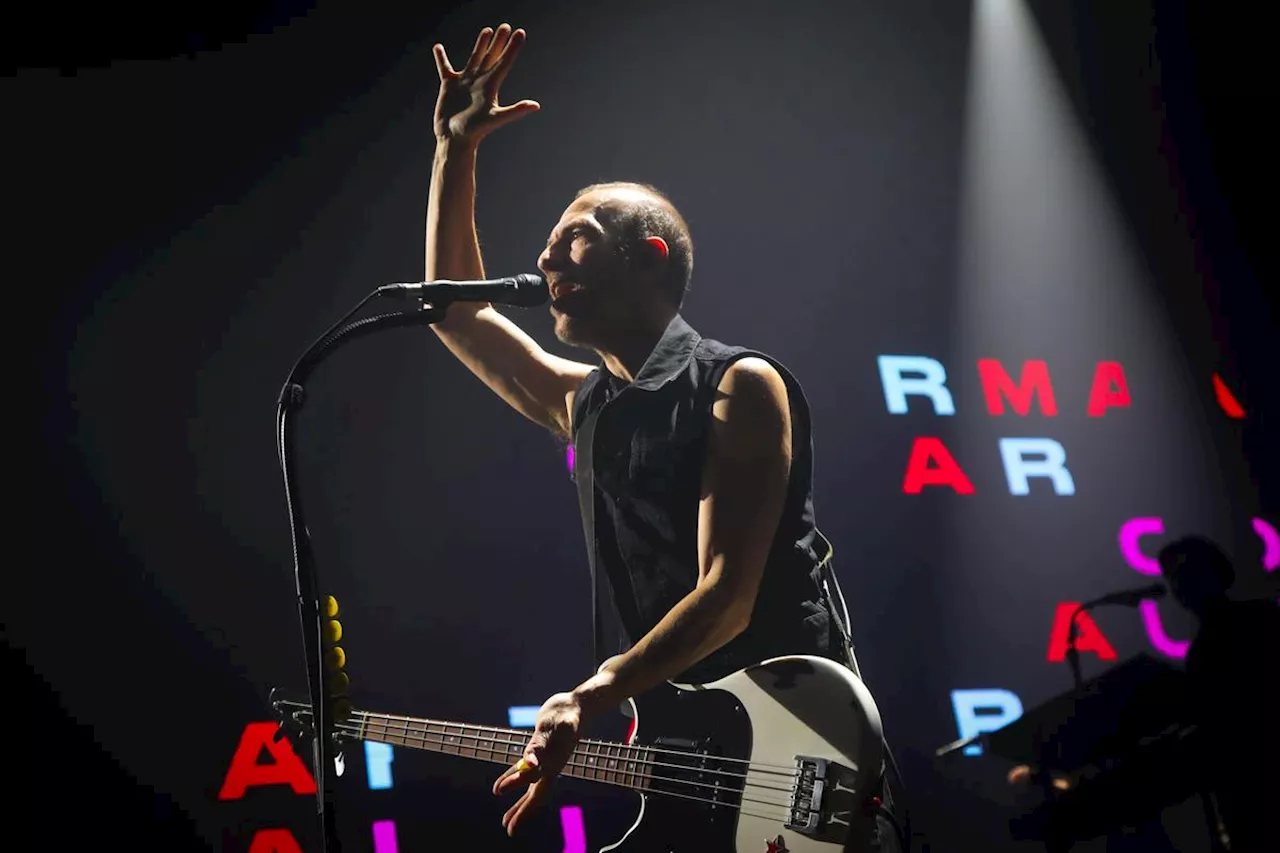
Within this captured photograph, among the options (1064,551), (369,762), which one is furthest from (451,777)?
(1064,551)

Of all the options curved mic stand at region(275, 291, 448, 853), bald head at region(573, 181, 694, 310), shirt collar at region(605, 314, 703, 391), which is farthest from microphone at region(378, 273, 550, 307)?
bald head at region(573, 181, 694, 310)

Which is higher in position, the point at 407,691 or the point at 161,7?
the point at 161,7

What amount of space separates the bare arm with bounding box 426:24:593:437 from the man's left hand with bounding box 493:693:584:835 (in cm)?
112

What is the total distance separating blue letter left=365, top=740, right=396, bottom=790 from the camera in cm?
335

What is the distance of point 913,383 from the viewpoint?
415 centimetres

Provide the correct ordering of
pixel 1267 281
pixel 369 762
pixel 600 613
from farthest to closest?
pixel 1267 281 < pixel 369 762 < pixel 600 613

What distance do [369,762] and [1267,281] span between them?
12.6 feet

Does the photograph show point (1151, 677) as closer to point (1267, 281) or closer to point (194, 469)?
point (1267, 281)

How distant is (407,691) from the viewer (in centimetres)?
343

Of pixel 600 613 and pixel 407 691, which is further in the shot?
pixel 407 691

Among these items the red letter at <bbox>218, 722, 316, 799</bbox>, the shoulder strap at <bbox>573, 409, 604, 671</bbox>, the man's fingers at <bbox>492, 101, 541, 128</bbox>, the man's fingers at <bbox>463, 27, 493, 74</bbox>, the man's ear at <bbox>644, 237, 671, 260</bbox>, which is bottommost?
the red letter at <bbox>218, 722, 316, 799</bbox>

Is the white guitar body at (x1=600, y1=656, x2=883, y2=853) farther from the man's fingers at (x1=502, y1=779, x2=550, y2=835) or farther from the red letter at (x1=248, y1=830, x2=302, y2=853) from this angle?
Result: the red letter at (x1=248, y1=830, x2=302, y2=853)

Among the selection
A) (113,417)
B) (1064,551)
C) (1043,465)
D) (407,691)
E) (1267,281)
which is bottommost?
(407,691)

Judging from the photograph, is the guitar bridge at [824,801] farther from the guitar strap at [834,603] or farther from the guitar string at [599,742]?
the guitar strap at [834,603]
